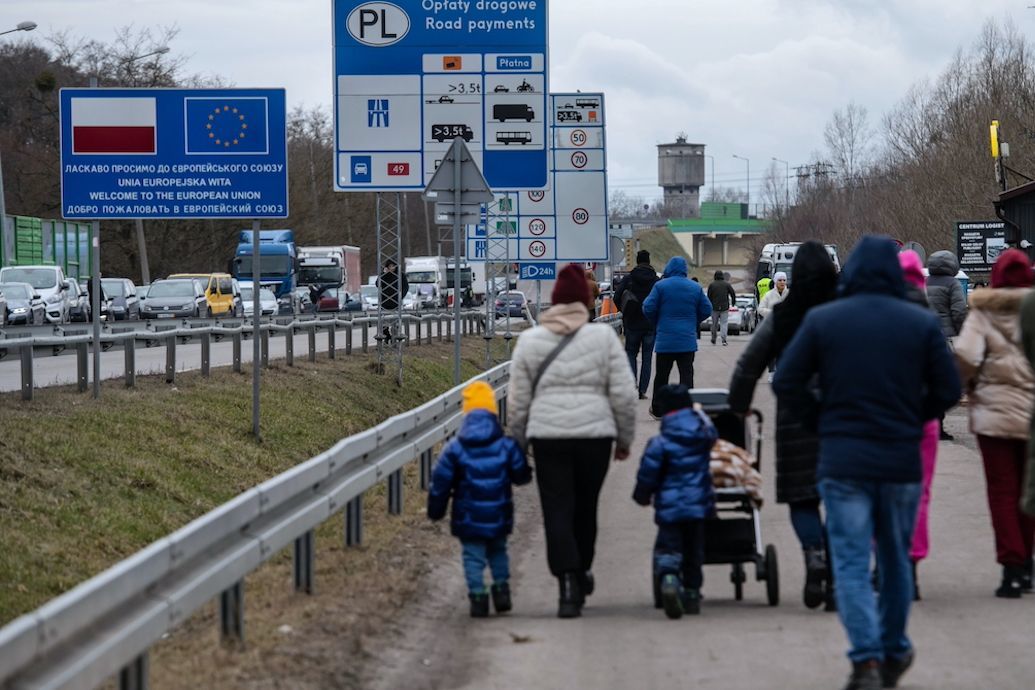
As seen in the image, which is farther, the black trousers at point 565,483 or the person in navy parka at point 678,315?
the person in navy parka at point 678,315

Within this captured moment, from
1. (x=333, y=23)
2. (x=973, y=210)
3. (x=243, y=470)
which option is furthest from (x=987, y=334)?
(x=973, y=210)

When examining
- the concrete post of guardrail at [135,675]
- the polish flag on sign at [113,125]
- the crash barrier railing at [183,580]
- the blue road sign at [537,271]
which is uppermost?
the polish flag on sign at [113,125]

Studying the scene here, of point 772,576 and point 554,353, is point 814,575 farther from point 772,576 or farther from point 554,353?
point 554,353

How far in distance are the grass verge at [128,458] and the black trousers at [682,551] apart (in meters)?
Result: 4.73

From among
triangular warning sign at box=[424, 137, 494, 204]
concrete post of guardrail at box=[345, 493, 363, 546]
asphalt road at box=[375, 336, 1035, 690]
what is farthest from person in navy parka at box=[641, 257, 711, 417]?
concrete post of guardrail at box=[345, 493, 363, 546]

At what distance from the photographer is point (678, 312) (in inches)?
760

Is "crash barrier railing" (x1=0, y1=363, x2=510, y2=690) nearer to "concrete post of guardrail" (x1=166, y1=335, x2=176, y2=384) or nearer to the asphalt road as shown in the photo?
the asphalt road

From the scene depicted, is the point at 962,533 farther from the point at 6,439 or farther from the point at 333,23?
the point at 333,23

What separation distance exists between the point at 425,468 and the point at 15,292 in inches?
1269

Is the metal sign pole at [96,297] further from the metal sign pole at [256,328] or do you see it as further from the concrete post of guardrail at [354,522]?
the concrete post of guardrail at [354,522]

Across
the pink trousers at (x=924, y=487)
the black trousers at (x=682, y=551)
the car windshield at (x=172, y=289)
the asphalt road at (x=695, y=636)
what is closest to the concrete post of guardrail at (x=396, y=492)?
the asphalt road at (x=695, y=636)

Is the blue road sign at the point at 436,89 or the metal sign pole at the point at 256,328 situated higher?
the blue road sign at the point at 436,89

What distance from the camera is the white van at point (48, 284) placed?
46.3 meters

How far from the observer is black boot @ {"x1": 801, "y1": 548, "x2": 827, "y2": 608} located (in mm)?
8617
